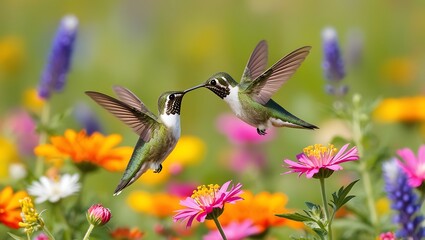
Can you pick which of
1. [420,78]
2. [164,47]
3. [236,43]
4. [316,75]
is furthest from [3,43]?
[420,78]

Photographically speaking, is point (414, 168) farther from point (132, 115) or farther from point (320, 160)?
point (132, 115)

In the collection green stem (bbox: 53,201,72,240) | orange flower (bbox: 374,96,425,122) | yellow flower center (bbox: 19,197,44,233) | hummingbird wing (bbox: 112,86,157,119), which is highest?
orange flower (bbox: 374,96,425,122)

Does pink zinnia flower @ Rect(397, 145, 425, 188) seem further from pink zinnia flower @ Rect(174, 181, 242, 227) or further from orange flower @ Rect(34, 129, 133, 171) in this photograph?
orange flower @ Rect(34, 129, 133, 171)

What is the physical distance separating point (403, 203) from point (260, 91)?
0.55 metres

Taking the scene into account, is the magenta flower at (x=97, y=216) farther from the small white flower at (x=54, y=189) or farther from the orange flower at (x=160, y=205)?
the orange flower at (x=160, y=205)

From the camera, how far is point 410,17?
23.5ft

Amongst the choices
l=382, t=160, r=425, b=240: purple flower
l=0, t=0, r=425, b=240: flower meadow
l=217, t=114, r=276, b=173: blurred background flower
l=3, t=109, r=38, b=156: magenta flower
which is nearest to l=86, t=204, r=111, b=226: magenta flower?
l=0, t=0, r=425, b=240: flower meadow

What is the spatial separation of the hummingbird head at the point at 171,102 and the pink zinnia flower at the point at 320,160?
0.84 ft

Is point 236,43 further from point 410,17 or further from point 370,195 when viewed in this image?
point 370,195

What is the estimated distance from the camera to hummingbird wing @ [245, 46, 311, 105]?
6.45 ft

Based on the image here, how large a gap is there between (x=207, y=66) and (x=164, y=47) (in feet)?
2.79

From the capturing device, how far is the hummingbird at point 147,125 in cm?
190

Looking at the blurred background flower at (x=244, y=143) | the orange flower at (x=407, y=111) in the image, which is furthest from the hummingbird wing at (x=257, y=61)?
the blurred background flower at (x=244, y=143)

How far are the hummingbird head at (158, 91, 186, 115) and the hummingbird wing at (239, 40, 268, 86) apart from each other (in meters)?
0.27
